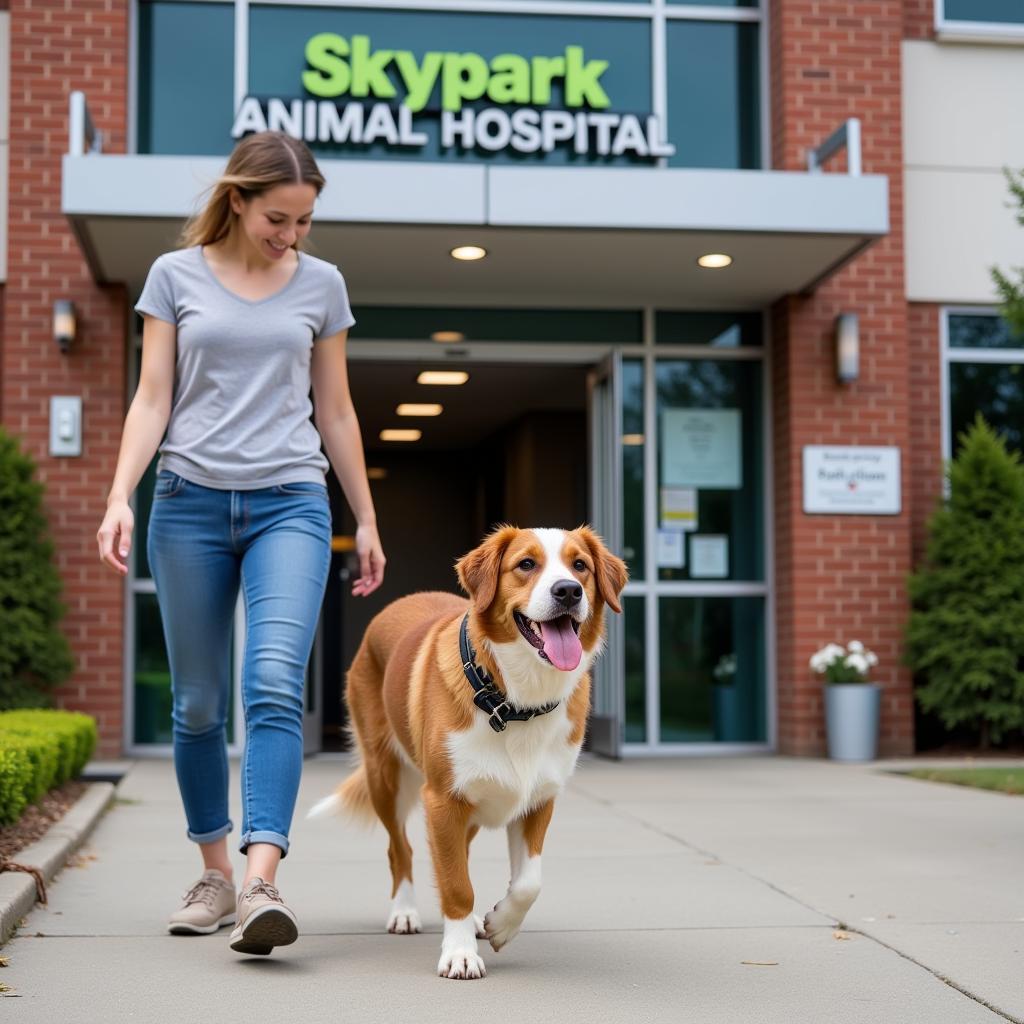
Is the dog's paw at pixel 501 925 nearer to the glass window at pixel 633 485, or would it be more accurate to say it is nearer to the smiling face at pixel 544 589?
the smiling face at pixel 544 589

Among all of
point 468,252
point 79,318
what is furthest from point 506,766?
point 79,318

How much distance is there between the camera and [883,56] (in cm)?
1029

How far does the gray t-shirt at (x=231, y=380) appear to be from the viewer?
3725 mm

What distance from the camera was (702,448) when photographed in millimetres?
10484

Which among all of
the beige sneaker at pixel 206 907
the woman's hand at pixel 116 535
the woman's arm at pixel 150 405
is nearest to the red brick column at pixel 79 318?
the beige sneaker at pixel 206 907

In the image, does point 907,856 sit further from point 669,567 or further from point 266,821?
point 669,567

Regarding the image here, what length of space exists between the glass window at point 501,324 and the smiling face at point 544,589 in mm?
6860

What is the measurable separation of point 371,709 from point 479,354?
21.0ft

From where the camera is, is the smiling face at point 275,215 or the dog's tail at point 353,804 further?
the dog's tail at point 353,804

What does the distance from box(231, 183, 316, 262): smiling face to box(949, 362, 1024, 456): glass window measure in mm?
7901

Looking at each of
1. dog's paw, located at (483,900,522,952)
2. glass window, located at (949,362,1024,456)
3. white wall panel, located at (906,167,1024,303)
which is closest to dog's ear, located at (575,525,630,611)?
dog's paw, located at (483,900,522,952)

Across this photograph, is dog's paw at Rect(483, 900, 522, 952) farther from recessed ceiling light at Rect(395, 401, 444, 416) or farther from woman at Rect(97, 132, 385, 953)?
recessed ceiling light at Rect(395, 401, 444, 416)

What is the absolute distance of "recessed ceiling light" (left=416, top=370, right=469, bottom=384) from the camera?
12.4 meters

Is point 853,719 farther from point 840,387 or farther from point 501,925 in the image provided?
point 501,925
